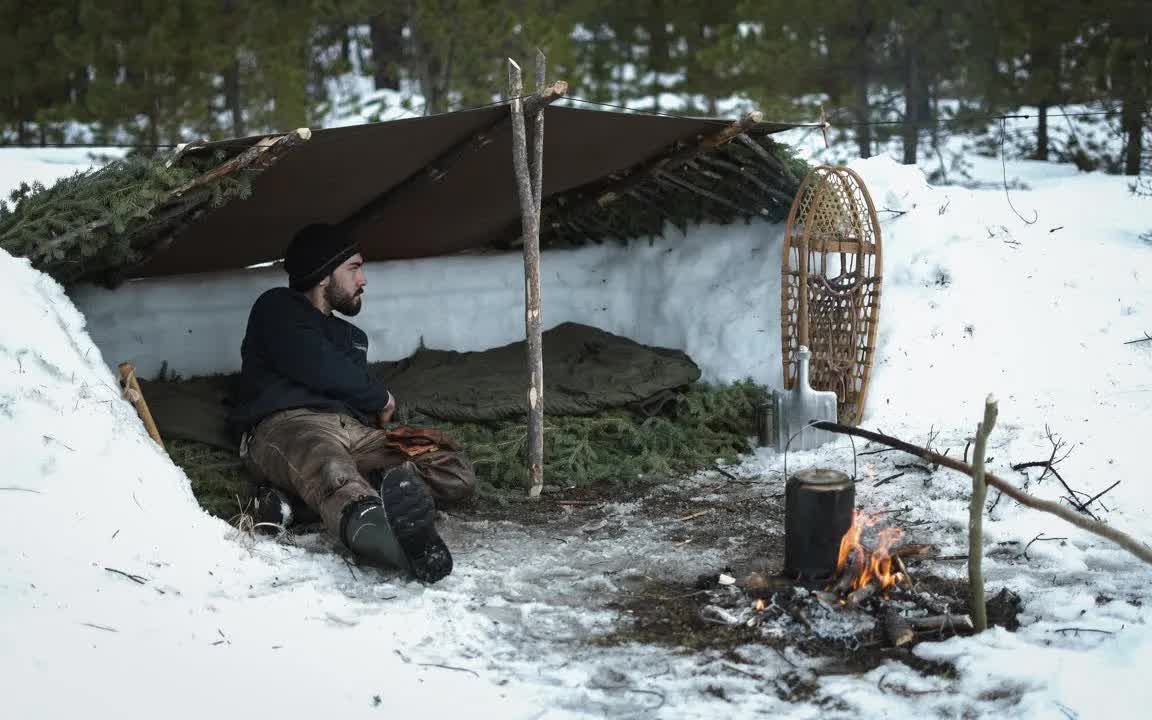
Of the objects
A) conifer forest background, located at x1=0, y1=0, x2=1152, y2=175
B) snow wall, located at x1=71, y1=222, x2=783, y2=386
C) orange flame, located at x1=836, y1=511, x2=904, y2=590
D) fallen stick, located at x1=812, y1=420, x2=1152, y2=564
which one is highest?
conifer forest background, located at x1=0, y1=0, x2=1152, y2=175

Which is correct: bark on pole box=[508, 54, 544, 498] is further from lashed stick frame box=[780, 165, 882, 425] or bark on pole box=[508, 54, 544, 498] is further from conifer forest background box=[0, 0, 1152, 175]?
conifer forest background box=[0, 0, 1152, 175]

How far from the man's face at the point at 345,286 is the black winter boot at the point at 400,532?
1514mm

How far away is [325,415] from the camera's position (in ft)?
17.5

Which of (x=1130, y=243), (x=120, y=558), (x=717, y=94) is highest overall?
(x=717, y=94)

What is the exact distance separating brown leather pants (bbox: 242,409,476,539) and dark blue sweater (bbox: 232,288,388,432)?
8 cm

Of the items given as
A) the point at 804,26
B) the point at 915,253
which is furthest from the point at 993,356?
the point at 804,26

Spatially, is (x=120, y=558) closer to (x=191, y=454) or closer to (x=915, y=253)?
(x=191, y=454)

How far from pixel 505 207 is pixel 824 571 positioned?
3.73 m

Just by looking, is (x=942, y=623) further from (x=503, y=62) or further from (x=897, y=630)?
(x=503, y=62)

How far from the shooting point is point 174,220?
18.0ft

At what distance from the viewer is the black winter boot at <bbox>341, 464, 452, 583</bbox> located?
4324 millimetres

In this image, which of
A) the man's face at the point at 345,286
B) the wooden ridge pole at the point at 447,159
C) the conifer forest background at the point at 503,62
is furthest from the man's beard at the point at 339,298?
the conifer forest background at the point at 503,62

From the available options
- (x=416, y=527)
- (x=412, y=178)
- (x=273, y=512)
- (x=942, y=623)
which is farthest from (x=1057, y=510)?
(x=412, y=178)

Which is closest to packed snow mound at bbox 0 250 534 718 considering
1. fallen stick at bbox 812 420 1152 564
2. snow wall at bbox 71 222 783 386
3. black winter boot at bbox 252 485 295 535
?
black winter boot at bbox 252 485 295 535
